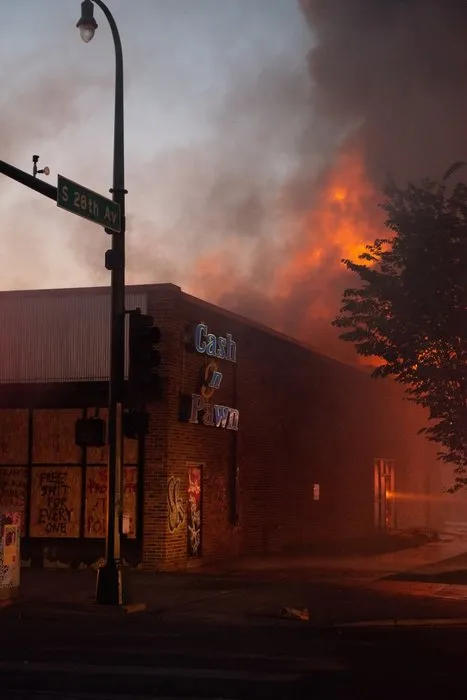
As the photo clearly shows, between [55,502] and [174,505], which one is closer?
[174,505]

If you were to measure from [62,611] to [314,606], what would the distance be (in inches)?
152

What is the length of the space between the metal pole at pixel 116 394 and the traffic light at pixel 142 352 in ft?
0.56

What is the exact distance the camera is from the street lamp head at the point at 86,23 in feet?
47.4

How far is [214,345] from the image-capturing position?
2262 cm

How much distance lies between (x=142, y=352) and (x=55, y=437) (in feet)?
24.2

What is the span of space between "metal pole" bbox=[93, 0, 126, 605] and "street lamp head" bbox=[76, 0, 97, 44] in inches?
14.5

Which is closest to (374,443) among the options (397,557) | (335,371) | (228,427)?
(335,371)

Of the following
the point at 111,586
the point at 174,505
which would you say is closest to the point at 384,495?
the point at 174,505

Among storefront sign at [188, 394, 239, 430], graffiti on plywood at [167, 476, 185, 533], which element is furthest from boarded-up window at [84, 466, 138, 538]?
storefront sign at [188, 394, 239, 430]

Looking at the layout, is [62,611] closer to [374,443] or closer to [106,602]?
[106,602]

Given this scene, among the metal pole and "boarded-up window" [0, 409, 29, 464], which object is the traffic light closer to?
the metal pole

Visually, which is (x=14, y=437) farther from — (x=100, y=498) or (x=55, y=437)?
(x=100, y=498)

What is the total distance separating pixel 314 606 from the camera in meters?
15.1

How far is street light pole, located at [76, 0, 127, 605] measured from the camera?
579 inches
